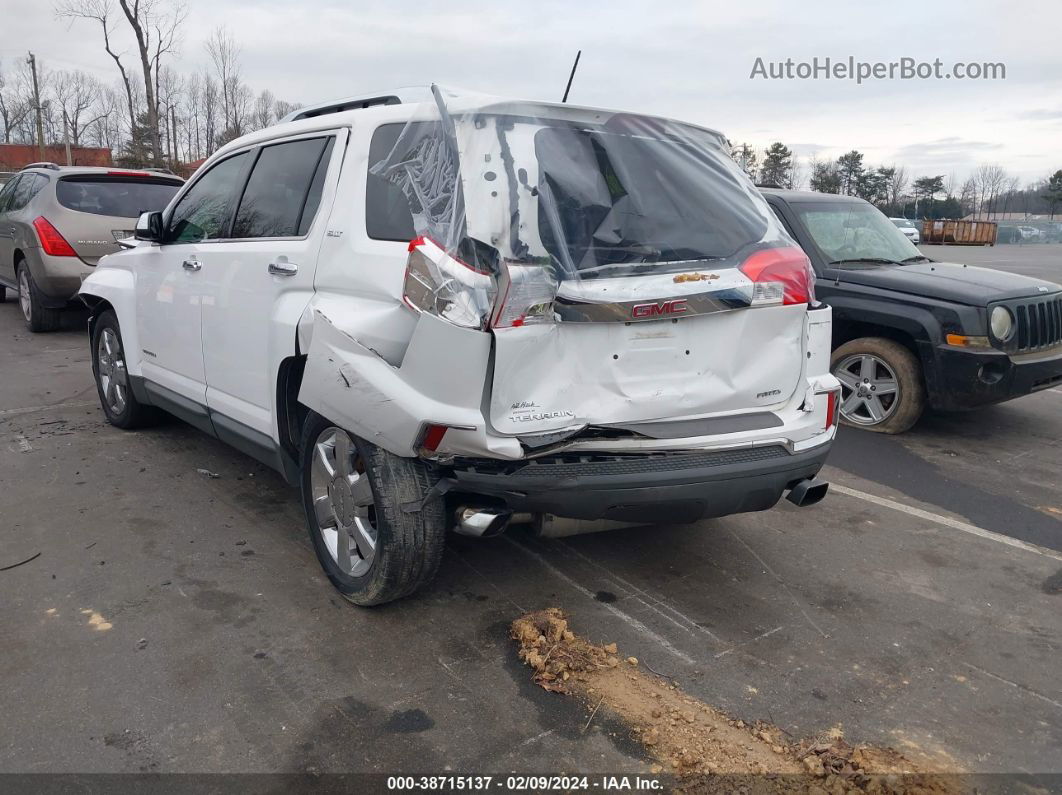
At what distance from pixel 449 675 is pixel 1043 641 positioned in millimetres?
2399

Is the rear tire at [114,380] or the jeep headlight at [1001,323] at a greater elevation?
the jeep headlight at [1001,323]

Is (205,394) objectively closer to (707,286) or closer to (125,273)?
(125,273)

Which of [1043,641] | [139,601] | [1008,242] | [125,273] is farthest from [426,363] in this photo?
[1008,242]

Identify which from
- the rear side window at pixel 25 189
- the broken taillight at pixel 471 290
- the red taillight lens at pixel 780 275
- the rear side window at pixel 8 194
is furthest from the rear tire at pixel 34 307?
the red taillight lens at pixel 780 275

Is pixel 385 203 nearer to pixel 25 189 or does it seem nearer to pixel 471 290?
pixel 471 290

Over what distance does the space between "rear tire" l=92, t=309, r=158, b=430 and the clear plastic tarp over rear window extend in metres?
3.29

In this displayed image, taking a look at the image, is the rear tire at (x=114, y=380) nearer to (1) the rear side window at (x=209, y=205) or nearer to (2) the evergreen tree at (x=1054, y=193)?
(1) the rear side window at (x=209, y=205)

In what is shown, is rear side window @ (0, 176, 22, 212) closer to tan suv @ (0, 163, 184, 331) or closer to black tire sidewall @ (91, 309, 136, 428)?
tan suv @ (0, 163, 184, 331)

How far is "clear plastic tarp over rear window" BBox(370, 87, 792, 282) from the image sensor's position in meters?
2.92

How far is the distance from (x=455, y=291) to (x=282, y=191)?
5.32 ft

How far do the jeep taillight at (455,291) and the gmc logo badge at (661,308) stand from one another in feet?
1.80

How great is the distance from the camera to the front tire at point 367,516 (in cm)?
307

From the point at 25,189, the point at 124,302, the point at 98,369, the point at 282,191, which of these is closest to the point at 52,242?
the point at 25,189

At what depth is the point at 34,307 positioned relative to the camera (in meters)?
9.70
